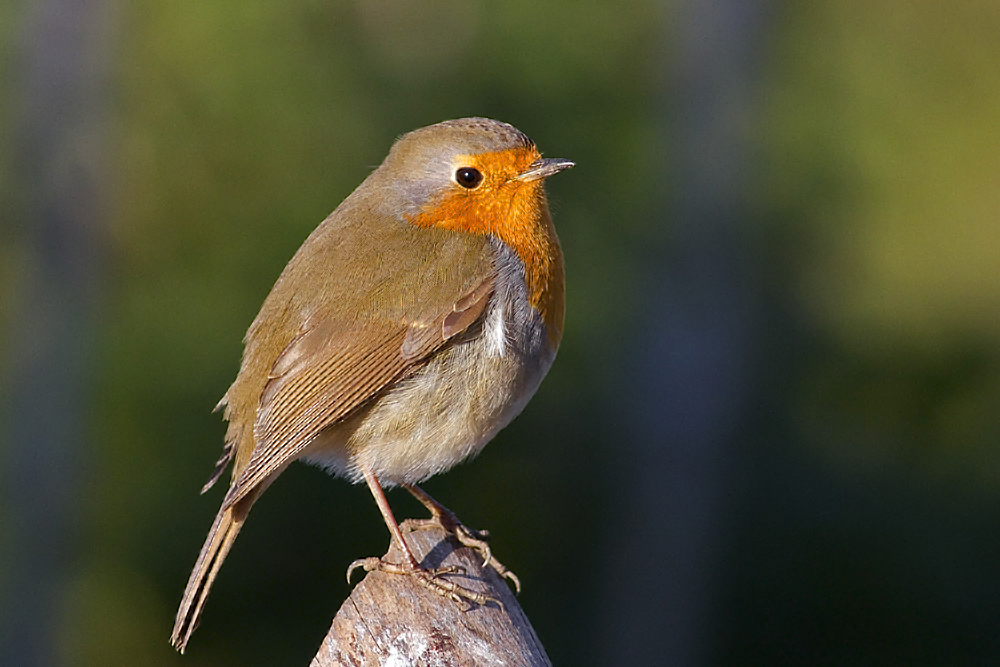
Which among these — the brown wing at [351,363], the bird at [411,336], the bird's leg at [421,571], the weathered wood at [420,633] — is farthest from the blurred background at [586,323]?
the weathered wood at [420,633]

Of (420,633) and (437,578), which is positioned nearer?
(420,633)

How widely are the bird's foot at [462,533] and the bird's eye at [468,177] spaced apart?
871 mm

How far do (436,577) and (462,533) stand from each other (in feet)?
1.63

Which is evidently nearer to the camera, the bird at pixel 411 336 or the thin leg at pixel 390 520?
the thin leg at pixel 390 520

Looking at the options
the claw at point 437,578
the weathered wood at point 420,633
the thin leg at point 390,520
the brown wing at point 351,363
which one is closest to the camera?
the weathered wood at point 420,633

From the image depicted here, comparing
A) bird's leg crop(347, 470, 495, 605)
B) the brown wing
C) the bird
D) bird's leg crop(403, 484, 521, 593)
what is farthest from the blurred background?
Result: bird's leg crop(347, 470, 495, 605)

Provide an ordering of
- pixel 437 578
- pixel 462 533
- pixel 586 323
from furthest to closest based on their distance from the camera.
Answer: pixel 586 323 → pixel 462 533 → pixel 437 578

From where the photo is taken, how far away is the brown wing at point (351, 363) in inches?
117

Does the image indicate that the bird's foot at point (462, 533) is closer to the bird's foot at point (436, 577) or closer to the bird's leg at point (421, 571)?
the bird's leg at point (421, 571)

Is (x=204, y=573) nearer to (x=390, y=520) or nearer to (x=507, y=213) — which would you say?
(x=390, y=520)

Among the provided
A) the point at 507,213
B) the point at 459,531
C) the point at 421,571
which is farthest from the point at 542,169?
the point at 421,571

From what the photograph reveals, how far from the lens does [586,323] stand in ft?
21.0

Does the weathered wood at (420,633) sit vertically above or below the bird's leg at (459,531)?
above

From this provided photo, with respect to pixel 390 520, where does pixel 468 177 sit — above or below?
above
